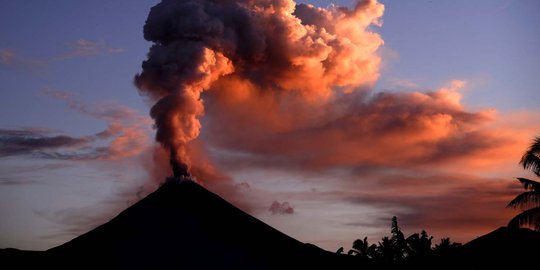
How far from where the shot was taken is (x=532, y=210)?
1232 inches


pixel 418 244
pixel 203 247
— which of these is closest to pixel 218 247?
pixel 203 247

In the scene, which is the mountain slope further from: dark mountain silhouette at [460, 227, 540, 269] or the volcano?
dark mountain silhouette at [460, 227, 540, 269]

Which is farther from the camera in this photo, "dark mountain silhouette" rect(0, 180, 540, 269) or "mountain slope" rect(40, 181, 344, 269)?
"mountain slope" rect(40, 181, 344, 269)

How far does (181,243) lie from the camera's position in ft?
147

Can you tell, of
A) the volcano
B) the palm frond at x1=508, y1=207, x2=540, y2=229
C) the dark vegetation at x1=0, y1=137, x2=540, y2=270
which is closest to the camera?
the palm frond at x1=508, y1=207, x2=540, y2=229

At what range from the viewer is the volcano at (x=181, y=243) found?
42231 millimetres

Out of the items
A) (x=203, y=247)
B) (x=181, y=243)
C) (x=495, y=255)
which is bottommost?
(x=495, y=255)

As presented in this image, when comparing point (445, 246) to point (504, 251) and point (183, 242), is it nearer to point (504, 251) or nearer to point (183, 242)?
point (504, 251)

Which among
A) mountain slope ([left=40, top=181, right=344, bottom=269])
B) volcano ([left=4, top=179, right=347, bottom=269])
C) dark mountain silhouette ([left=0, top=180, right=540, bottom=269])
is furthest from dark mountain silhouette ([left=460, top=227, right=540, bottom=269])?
mountain slope ([left=40, top=181, right=344, bottom=269])

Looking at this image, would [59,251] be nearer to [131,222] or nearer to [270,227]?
[131,222]

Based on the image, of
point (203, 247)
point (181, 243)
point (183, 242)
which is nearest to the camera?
point (203, 247)

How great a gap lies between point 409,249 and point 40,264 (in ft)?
85.9

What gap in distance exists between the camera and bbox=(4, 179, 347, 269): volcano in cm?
4223

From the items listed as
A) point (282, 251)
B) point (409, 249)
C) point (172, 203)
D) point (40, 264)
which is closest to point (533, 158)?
point (409, 249)
